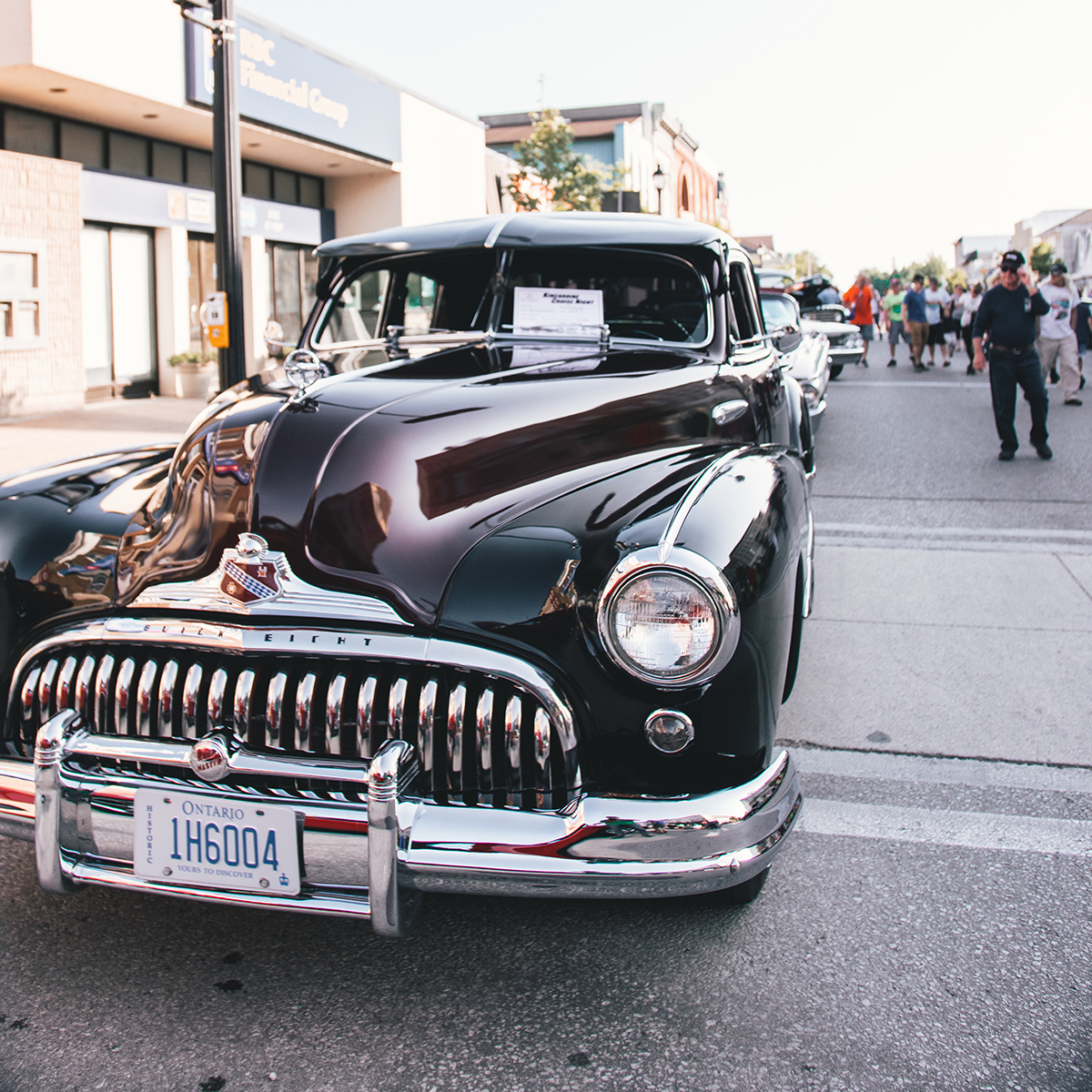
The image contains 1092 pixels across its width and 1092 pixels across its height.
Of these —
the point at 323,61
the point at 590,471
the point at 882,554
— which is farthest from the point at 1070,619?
the point at 323,61

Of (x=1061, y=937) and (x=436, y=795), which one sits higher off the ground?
(x=436, y=795)

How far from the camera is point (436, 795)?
2.22m

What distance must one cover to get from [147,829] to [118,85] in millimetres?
14155

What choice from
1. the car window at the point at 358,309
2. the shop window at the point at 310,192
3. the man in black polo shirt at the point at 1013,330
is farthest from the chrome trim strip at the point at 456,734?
the shop window at the point at 310,192

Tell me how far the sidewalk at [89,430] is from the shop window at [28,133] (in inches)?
138

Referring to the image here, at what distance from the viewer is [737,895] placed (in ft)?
8.64

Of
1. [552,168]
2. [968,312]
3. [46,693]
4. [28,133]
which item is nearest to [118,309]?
[28,133]

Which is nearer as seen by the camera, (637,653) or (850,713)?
(637,653)

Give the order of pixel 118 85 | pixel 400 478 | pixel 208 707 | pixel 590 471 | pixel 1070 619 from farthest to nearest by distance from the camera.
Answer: pixel 118 85 < pixel 1070 619 < pixel 590 471 < pixel 400 478 < pixel 208 707

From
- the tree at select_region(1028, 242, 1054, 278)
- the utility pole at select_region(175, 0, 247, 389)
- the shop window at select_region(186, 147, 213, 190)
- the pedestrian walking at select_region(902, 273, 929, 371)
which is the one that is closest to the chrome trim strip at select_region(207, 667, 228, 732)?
the utility pole at select_region(175, 0, 247, 389)

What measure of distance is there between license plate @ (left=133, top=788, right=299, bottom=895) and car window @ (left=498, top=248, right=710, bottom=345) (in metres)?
2.16

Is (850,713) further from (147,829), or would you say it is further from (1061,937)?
(147,829)

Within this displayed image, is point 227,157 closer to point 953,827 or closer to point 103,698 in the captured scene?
point 103,698

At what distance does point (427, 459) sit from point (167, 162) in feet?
55.3
